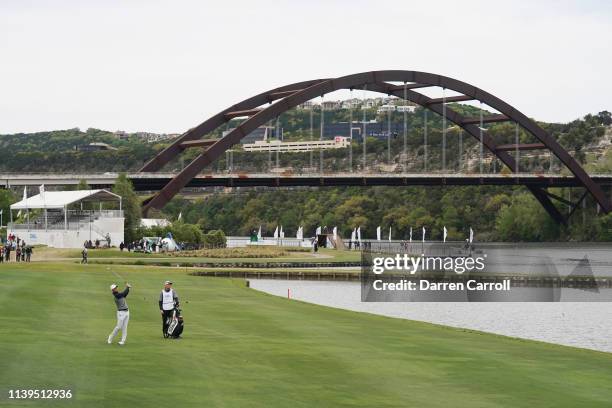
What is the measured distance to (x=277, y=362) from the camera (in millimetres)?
27500

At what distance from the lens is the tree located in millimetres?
110312

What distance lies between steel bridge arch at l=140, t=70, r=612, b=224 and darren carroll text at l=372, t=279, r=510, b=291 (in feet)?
131

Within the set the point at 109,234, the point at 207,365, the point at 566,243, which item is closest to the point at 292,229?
the point at 566,243

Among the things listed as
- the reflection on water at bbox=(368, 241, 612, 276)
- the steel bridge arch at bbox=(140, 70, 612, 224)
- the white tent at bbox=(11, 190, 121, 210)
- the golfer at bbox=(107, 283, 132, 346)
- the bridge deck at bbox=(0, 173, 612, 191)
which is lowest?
the reflection on water at bbox=(368, 241, 612, 276)

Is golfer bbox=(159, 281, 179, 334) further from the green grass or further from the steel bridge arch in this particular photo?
the steel bridge arch

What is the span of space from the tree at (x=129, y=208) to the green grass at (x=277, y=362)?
6654cm

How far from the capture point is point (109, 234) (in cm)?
10488

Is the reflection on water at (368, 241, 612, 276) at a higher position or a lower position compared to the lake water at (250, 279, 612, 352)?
higher

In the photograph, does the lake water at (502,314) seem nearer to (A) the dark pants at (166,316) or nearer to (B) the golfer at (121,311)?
(A) the dark pants at (166,316)

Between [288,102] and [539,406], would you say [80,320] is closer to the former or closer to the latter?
[539,406]

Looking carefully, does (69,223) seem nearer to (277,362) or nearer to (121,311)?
(121,311)

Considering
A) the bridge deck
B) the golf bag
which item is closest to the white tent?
the bridge deck

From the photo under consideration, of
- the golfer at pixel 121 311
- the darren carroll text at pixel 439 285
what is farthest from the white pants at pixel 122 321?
the darren carroll text at pixel 439 285

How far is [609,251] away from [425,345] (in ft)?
378
